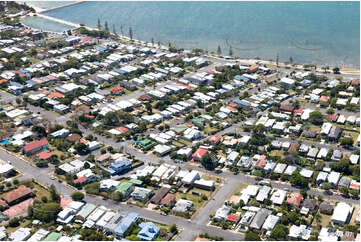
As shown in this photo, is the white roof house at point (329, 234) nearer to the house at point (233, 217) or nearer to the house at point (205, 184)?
the house at point (233, 217)

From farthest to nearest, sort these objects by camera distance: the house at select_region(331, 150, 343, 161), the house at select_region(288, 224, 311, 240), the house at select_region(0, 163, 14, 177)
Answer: the house at select_region(331, 150, 343, 161) < the house at select_region(0, 163, 14, 177) < the house at select_region(288, 224, 311, 240)

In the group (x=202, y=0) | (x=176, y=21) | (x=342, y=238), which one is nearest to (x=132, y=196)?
(x=342, y=238)

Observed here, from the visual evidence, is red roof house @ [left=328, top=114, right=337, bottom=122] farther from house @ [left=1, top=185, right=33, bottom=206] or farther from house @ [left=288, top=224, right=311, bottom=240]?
house @ [left=1, top=185, right=33, bottom=206]

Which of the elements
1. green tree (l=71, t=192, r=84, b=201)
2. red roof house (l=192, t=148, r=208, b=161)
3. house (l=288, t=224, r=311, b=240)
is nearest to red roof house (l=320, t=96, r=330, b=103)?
red roof house (l=192, t=148, r=208, b=161)

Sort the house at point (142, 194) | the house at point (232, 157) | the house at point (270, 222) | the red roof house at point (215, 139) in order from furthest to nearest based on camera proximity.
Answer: the red roof house at point (215, 139), the house at point (232, 157), the house at point (142, 194), the house at point (270, 222)

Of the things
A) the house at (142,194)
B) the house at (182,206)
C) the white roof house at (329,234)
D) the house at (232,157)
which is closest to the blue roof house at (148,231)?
the house at (182,206)

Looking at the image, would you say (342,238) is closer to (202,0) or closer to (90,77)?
(90,77)

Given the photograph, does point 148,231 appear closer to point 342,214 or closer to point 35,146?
point 342,214

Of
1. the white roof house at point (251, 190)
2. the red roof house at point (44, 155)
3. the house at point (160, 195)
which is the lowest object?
the house at point (160, 195)
